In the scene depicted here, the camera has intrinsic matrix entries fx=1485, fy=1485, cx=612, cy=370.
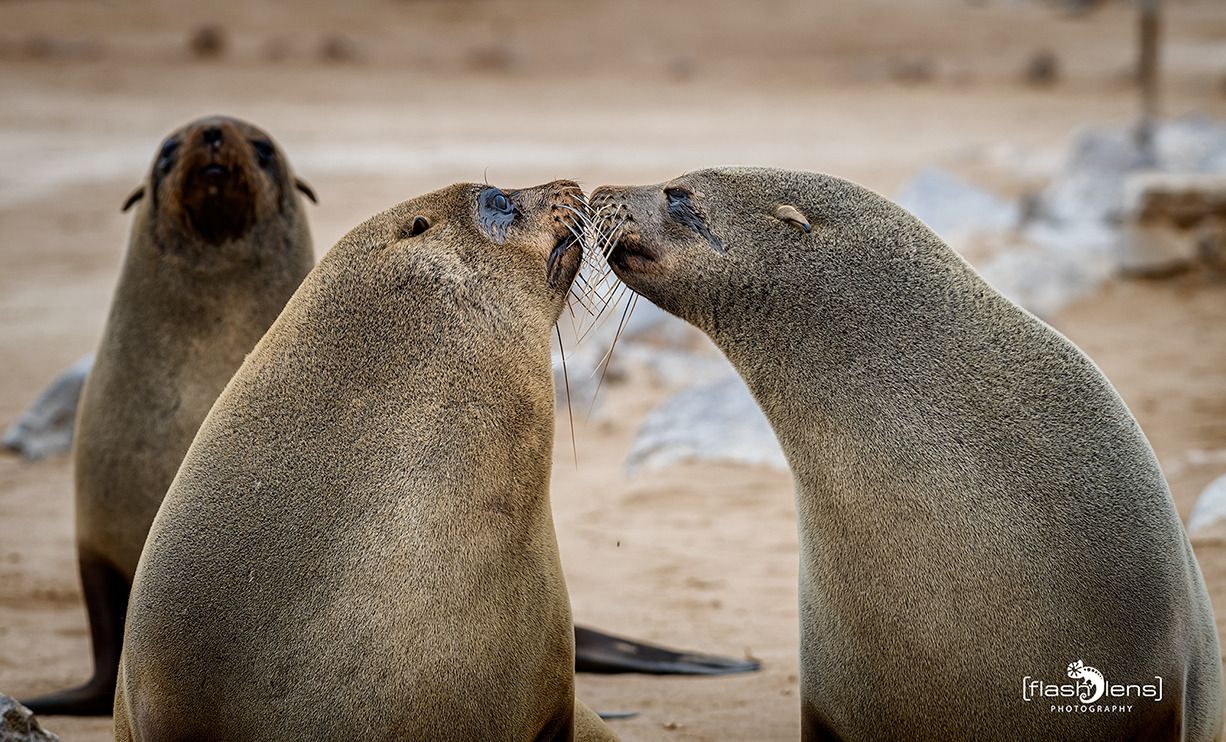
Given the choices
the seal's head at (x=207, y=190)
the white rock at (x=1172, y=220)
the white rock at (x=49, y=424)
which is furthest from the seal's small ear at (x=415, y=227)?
the white rock at (x=1172, y=220)

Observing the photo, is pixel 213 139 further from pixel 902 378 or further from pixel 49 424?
pixel 49 424

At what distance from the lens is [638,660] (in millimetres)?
4809

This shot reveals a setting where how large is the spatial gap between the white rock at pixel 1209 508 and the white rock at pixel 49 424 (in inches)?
211

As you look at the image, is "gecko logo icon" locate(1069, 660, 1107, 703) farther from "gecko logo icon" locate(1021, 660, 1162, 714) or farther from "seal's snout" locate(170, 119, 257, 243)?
"seal's snout" locate(170, 119, 257, 243)

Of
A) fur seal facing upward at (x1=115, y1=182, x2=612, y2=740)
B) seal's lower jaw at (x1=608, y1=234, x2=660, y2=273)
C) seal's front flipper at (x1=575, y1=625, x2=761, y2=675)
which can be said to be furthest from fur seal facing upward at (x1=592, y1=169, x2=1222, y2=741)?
seal's front flipper at (x1=575, y1=625, x2=761, y2=675)

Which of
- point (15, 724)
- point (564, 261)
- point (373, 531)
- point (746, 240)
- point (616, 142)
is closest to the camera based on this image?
point (373, 531)

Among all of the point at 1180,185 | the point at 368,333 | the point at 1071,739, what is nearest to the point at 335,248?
the point at 368,333

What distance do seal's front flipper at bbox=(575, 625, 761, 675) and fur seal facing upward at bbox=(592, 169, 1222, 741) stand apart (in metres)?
1.22

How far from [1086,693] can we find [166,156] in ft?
10.5

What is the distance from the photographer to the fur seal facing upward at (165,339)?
14.7ft

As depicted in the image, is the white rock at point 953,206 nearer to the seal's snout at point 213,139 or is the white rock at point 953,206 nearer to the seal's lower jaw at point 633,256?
the seal's snout at point 213,139

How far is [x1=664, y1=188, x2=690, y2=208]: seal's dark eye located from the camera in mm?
3719

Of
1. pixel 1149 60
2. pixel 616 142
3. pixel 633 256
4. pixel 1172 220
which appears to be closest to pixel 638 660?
pixel 633 256

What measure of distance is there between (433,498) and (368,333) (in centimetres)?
40
